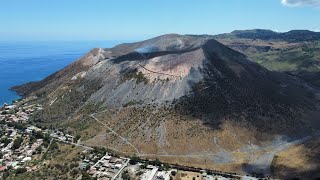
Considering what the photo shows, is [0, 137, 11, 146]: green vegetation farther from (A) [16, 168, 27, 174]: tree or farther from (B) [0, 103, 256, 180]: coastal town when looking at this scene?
(A) [16, 168, 27, 174]: tree

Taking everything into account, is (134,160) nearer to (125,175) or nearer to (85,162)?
(125,175)

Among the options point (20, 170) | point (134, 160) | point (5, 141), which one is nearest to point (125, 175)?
point (134, 160)

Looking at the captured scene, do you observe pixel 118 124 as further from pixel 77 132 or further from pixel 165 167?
pixel 165 167

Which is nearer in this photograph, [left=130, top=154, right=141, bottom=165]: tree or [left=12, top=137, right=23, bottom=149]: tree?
[left=130, top=154, right=141, bottom=165]: tree

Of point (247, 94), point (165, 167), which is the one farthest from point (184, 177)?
point (247, 94)

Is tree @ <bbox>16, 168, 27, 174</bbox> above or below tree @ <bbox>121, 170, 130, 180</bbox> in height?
above

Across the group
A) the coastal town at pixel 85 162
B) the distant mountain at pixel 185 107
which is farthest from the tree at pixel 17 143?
the distant mountain at pixel 185 107

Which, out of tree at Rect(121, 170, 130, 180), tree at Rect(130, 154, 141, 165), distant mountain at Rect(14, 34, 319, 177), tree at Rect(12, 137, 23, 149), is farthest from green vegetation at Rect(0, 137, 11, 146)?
tree at Rect(121, 170, 130, 180)
